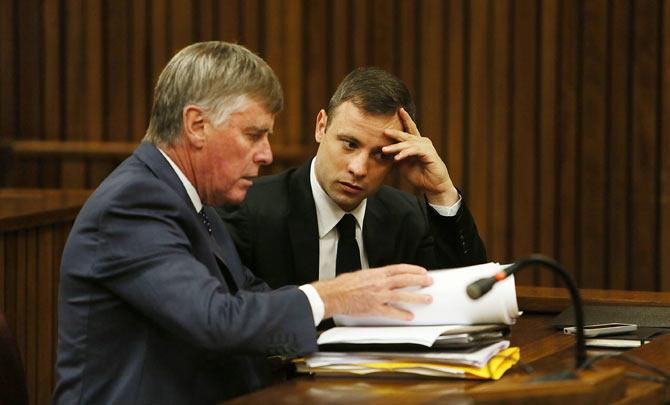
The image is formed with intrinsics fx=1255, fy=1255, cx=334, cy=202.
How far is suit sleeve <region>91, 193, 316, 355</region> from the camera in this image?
2.38 metres

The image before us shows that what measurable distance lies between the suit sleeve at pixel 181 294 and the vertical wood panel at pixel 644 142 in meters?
3.38

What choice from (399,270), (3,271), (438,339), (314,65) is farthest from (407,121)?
(314,65)

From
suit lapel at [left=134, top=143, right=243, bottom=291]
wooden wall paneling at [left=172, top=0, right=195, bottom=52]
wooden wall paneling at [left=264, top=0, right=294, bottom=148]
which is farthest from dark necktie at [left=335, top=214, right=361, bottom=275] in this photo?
wooden wall paneling at [left=172, top=0, right=195, bottom=52]

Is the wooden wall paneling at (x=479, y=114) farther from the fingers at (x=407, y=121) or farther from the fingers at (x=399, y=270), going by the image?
the fingers at (x=399, y=270)

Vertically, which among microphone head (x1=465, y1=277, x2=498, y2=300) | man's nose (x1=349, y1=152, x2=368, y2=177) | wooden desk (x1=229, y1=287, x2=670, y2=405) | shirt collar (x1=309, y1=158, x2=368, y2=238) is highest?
man's nose (x1=349, y1=152, x2=368, y2=177)

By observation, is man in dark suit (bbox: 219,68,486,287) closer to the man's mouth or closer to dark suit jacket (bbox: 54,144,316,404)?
the man's mouth

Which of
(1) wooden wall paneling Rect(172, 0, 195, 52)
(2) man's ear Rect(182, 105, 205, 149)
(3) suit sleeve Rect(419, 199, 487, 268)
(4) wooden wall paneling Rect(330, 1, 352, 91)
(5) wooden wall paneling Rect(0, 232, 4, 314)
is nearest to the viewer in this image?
(2) man's ear Rect(182, 105, 205, 149)

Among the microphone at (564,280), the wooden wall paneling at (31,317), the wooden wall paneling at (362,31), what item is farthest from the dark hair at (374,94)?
the wooden wall paneling at (362,31)

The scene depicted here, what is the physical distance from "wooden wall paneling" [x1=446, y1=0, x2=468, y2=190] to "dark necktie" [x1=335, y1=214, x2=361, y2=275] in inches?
96.3

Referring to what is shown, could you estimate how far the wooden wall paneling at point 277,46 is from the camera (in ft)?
19.6

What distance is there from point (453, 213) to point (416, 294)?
2.68ft

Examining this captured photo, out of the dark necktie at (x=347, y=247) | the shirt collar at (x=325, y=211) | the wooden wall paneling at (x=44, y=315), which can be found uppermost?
the shirt collar at (x=325, y=211)

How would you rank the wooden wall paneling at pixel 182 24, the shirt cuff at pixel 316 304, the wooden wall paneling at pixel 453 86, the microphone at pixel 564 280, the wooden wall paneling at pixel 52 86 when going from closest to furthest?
1. the microphone at pixel 564 280
2. the shirt cuff at pixel 316 304
3. the wooden wall paneling at pixel 453 86
4. the wooden wall paneling at pixel 182 24
5. the wooden wall paneling at pixel 52 86

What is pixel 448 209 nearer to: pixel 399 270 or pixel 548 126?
pixel 399 270
